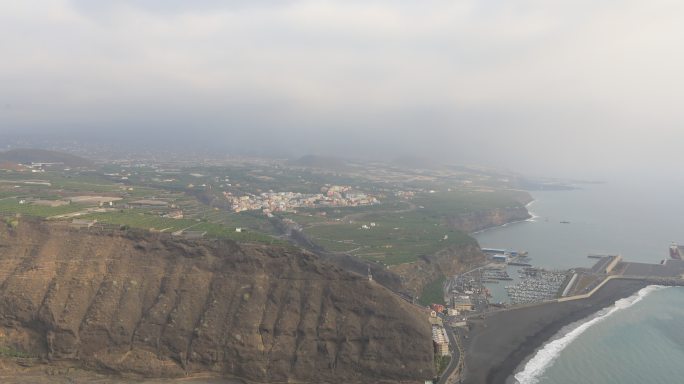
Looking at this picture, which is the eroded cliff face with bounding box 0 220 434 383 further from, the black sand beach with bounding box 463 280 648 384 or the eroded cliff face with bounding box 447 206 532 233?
the eroded cliff face with bounding box 447 206 532 233

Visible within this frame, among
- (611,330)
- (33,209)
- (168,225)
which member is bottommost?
(611,330)

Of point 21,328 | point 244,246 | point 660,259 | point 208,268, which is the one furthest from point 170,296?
point 660,259

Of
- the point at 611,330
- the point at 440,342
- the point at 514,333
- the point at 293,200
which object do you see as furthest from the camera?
the point at 293,200

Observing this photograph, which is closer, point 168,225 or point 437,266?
point 168,225

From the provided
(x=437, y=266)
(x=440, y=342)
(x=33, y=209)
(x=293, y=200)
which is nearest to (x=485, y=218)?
(x=293, y=200)

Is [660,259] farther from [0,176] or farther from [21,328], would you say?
[0,176]

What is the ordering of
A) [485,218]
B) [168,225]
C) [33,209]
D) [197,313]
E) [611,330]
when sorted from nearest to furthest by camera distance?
[197,313] → [611,330] → [33,209] → [168,225] → [485,218]

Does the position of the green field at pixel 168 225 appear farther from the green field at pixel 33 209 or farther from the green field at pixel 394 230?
the green field at pixel 394 230

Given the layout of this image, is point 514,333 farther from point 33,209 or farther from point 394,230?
point 33,209
